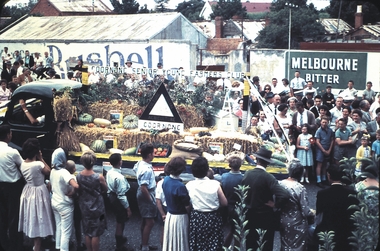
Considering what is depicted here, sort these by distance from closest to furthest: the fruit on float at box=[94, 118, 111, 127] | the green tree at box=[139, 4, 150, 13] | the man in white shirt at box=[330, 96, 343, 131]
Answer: the fruit on float at box=[94, 118, 111, 127] < the man in white shirt at box=[330, 96, 343, 131] < the green tree at box=[139, 4, 150, 13]

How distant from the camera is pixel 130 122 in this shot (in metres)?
10.7

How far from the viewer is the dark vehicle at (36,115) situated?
33.2 feet

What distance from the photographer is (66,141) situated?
1023cm

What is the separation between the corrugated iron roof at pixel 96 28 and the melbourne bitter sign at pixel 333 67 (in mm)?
6437

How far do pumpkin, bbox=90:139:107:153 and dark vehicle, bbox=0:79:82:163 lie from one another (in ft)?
2.33

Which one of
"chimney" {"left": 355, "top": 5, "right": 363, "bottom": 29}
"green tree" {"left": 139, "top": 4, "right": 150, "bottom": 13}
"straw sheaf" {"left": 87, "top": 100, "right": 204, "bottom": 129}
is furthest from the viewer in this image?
"green tree" {"left": 139, "top": 4, "right": 150, "bottom": 13}

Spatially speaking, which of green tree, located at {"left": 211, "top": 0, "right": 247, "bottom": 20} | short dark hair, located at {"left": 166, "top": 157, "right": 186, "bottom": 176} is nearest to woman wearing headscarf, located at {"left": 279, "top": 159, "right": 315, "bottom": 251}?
short dark hair, located at {"left": 166, "top": 157, "right": 186, "bottom": 176}

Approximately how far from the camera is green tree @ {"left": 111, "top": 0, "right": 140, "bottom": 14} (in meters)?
30.3

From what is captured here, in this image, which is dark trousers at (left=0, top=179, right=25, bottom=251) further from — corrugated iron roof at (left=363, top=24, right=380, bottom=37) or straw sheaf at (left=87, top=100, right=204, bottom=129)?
corrugated iron roof at (left=363, top=24, right=380, bottom=37)

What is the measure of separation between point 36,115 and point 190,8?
32.0 metres

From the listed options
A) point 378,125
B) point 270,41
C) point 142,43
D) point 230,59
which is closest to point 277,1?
point 270,41

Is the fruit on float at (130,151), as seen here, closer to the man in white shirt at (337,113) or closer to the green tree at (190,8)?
the man in white shirt at (337,113)

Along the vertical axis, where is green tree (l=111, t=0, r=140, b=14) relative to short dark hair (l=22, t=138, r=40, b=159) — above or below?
above

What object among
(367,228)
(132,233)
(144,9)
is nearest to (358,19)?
(144,9)
